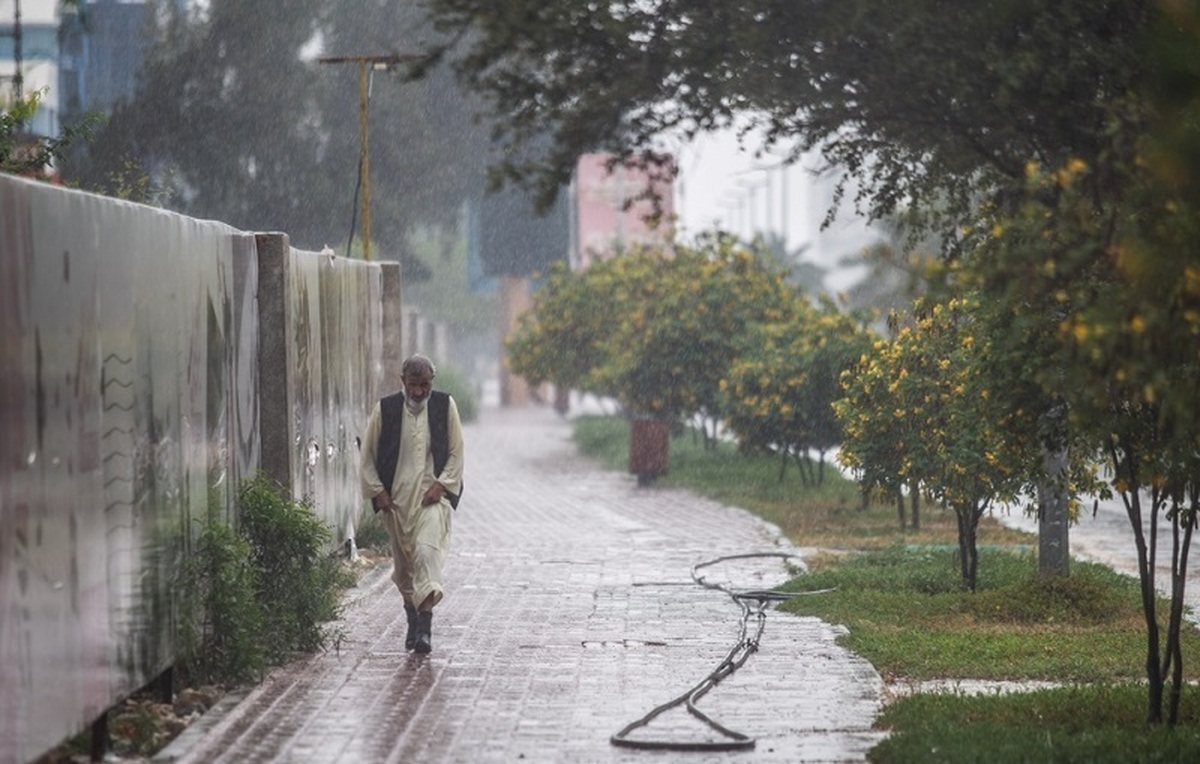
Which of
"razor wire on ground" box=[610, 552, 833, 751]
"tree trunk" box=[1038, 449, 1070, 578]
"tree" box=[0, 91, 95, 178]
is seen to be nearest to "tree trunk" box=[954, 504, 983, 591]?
"tree trunk" box=[1038, 449, 1070, 578]

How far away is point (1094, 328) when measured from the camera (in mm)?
7047

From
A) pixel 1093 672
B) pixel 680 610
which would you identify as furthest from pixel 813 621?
pixel 1093 672

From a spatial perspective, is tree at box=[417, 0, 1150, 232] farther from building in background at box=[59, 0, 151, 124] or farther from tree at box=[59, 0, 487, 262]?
building in background at box=[59, 0, 151, 124]

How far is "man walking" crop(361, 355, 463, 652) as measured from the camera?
1242 cm

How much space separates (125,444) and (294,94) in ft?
136

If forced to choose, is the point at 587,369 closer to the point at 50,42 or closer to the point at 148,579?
the point at 50,42

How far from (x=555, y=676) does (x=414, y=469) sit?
1.77m

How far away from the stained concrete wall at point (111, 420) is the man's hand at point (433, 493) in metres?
1.05

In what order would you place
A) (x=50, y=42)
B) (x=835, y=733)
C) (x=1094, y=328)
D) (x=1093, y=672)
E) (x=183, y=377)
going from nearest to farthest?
(x=1094, y=328) → (x=835, y=733) → (x=183, y=377) → (x=1093, y=672) → (x=50, y=42)

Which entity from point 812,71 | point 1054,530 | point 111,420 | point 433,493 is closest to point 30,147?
point 433,493

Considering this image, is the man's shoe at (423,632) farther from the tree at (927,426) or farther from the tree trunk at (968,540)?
the tree trunk at (968,540)

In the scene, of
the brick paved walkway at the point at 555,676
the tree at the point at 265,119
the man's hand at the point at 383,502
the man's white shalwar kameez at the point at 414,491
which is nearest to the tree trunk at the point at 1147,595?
the brick paved walkway at the point at 555,676

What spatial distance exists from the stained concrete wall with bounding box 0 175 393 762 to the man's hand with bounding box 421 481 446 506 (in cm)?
105

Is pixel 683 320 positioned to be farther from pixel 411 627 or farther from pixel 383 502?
pixel 411 627
